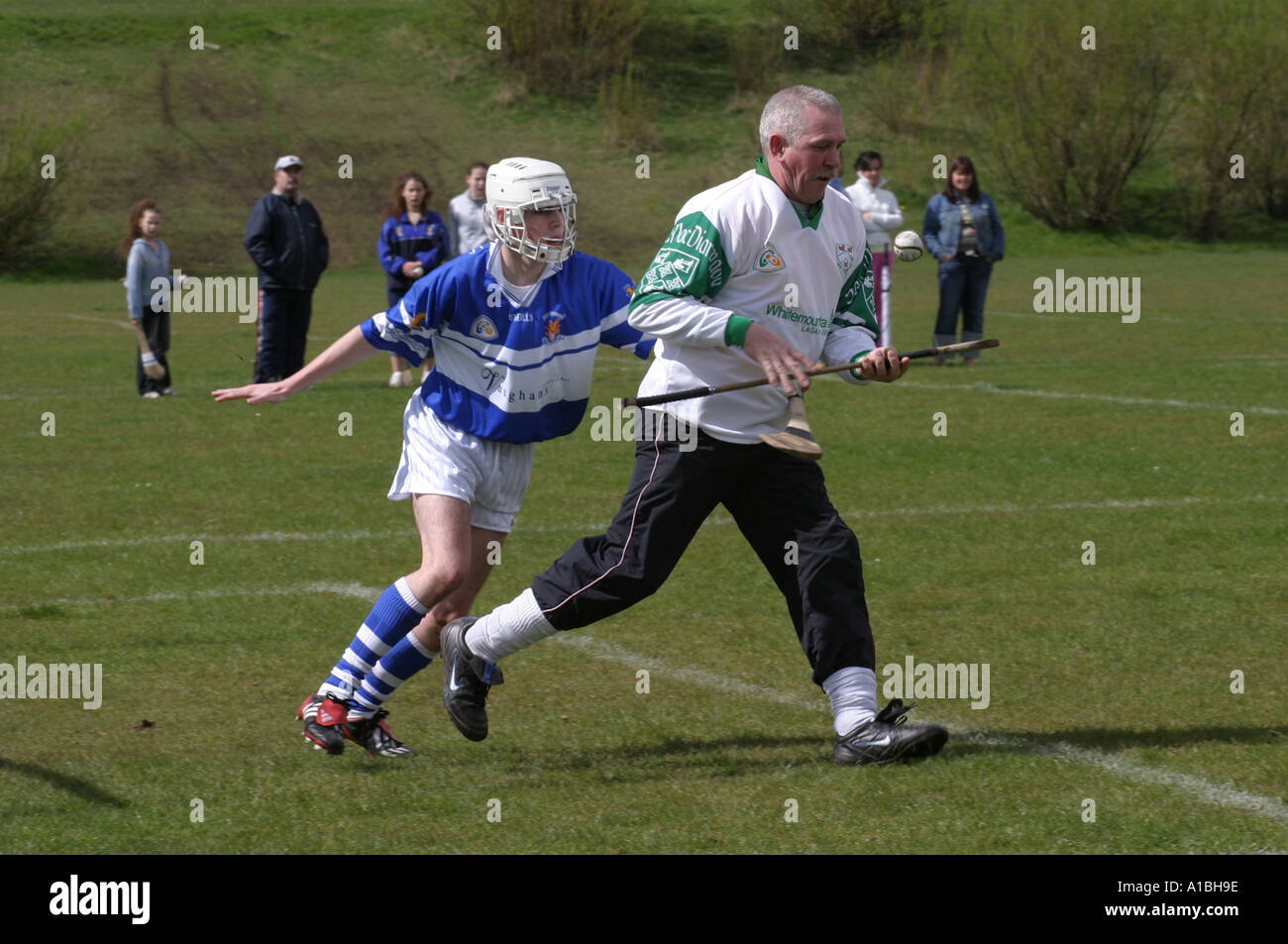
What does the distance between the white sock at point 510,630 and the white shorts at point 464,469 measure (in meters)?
0.38

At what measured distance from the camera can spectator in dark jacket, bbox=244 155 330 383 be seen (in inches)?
653

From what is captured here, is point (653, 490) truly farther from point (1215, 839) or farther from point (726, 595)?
point (726, 595)

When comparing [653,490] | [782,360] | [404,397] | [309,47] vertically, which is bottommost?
[404,397]

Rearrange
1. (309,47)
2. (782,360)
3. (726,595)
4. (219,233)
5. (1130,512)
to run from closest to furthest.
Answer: (782,360), (726,595), (1130,512), (219,233), (309,47)

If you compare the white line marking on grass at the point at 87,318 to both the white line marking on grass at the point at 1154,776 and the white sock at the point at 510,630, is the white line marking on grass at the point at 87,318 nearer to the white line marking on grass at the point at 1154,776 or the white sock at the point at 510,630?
the white sock at the point at 510,630

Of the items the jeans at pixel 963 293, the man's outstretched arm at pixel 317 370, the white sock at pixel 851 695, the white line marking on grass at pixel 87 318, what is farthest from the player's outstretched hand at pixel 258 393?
the white line marking on grass at pixel 87 318

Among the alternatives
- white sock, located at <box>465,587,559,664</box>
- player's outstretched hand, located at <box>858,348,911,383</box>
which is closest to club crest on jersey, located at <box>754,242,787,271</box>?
player's outstretched hand, located at <box>858,348,911,383</box>

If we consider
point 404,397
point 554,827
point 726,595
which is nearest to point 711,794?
point 554,827

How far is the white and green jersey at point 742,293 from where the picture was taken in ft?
18.0

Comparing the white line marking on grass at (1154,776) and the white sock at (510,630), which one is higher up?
the white sock at (510,630)

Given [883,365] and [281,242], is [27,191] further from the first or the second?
[883,365]

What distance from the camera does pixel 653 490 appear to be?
18.7ft

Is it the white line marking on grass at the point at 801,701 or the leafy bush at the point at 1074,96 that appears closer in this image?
the white line marking on grass at the point at 801,701

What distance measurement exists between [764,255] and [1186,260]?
3622cm
